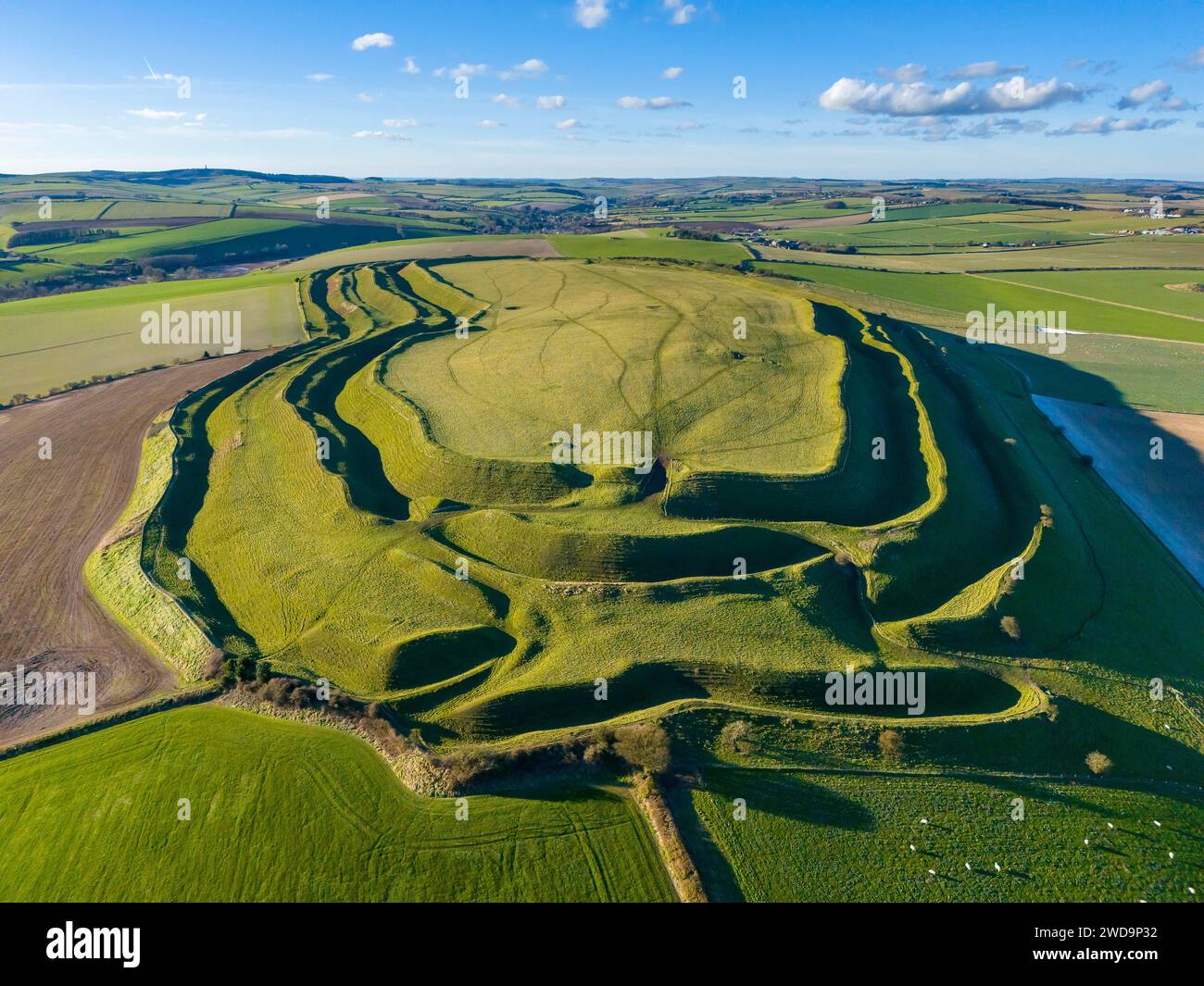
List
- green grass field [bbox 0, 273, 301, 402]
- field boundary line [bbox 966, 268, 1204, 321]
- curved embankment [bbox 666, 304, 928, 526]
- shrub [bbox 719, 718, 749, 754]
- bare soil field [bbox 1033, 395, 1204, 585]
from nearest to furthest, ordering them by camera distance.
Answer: shrub [bbox 719, 718, 749, 754] < curved embankment [bbox 666, 304, 928, 526] < bare soil field [bbox 1033, 395, 1204, 585] < green grass field [bbox 0, 273, 301, 402] < field boundary line [bbox 966, 268, 1204, 321]

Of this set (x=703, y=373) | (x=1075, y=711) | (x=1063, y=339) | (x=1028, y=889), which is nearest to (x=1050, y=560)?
(x=1075, y=711)

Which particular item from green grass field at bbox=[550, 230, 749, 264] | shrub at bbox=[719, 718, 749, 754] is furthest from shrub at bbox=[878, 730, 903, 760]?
green grass field at bbox=[550, 230, 749, 264]

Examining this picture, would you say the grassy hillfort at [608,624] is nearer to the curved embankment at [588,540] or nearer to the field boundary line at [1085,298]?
the curved embankment at [588,540]

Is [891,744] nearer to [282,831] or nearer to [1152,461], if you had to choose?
[282,831]

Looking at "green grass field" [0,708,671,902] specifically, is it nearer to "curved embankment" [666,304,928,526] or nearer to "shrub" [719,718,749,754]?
"shrub" [719,718,749,754]

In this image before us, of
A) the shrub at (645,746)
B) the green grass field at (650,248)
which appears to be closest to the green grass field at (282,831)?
the shrub at (645,746)
